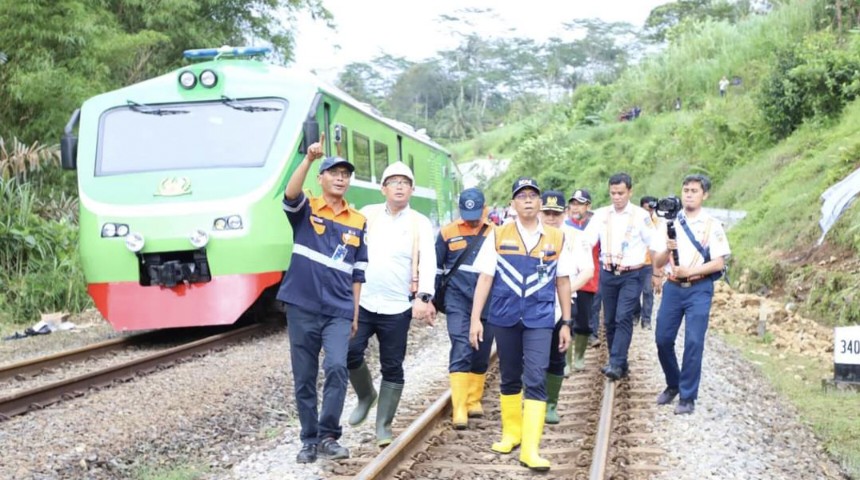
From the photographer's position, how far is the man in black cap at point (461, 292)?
6641 mm

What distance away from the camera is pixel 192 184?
9945 millimetres

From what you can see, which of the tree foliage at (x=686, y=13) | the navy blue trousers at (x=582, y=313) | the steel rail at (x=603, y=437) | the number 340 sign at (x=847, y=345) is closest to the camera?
the steel rail at (x=603, y=437)

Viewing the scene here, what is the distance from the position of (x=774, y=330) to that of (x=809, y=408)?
13.4 feet

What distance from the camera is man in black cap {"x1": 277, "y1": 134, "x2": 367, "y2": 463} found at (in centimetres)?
552

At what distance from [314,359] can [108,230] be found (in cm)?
501

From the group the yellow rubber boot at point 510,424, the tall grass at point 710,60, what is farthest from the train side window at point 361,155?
the tall grass at point 710,60

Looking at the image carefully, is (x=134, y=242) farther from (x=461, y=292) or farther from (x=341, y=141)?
(x=461, y=292)

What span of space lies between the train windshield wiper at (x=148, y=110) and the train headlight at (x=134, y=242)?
5.44ft

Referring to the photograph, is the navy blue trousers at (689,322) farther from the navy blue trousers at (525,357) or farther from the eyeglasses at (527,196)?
the eyeglasses at (527,196)

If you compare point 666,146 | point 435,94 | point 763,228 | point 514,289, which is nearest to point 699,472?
point 514,289

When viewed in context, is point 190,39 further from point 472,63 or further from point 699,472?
point 472,63

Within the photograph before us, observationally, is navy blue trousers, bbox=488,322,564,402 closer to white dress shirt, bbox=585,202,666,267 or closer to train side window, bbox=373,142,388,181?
white dress shirt, bbox=585,202,666,267

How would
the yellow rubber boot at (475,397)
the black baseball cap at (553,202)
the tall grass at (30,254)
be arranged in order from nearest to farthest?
1. the yellow rubber boot at (475,397)
2. the black baseball cap at (553,202)
3. the tall grass at (30,254)

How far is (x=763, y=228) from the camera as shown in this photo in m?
16.2
